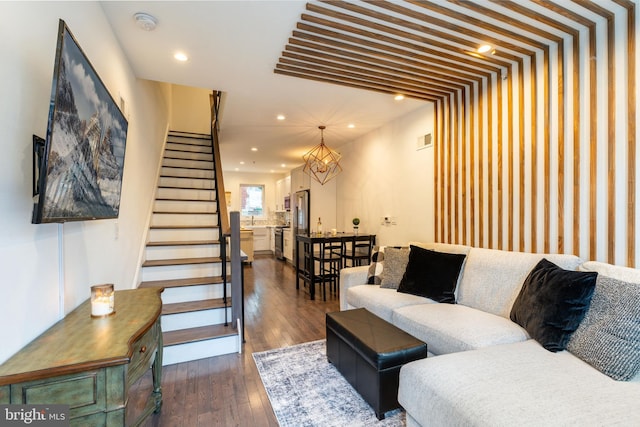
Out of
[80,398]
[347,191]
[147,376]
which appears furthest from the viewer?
[347,191]

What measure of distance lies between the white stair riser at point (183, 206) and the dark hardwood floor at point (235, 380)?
1492 millimetres

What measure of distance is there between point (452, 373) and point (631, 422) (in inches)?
24.2

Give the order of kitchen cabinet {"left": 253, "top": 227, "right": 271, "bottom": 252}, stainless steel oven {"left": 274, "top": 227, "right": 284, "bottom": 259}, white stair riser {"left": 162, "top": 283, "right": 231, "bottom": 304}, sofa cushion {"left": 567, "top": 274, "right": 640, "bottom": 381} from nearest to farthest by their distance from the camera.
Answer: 1. sofa cushion {"left": 567, "top": 274, "right": 640, "bottom": 381}
2. white stair riser {"left": 162, "top": 283, "right": 231, "bottom": 304}
3. stainless steel oven {"left": 274, "top": 227, "right": 284, "bottom": 259}
4. kitchen cabinet {"left": 253, "top": 227, "right": 271, "bottom": 252}

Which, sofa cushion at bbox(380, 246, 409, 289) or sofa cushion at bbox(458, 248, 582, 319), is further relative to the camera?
sofa cushion at bbox(380, 246, 409, 289)

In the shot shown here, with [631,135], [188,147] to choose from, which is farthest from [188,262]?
[631,135]

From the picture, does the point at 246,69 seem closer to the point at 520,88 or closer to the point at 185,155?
the point at 520,88

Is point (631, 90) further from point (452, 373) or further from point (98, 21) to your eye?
point (98, 21)

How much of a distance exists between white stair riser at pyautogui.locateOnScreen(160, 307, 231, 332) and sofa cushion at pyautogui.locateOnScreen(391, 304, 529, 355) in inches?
65.6

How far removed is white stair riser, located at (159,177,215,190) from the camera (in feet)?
14.4

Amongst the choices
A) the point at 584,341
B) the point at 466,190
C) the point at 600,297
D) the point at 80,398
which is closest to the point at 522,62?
the point at 466,190

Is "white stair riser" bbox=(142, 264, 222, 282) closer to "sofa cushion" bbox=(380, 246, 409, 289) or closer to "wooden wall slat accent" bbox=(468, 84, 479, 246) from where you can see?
"sofa cushion" bbox=(380, 246, 409, 289)

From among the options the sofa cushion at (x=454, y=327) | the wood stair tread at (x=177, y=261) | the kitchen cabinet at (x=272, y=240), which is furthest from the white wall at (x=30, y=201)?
the kitchen cabinet at (x=272, y=240)

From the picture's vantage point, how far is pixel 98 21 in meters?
1.89

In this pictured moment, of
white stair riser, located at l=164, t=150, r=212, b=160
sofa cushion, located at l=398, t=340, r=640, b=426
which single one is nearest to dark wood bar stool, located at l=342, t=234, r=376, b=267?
white stair riser, located at l=164, t=150, r=212, b=160
